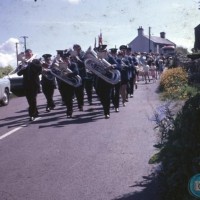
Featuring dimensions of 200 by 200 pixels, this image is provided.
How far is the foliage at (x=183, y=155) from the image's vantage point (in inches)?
177

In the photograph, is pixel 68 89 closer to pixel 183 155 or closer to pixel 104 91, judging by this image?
pixel 104 91

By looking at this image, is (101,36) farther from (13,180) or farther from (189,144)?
(189,144)

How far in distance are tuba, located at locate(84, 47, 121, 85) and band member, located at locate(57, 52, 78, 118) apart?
588 mm

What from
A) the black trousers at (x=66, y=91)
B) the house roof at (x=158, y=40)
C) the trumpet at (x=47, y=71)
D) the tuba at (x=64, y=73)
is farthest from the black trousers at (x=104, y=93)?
the house roof at (x=158, y=40)

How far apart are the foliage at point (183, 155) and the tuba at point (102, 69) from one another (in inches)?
318

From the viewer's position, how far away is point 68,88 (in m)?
13.6

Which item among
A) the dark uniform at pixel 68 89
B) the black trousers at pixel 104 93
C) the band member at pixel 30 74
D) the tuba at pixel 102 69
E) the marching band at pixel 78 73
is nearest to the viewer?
the band member at pixel 30 74

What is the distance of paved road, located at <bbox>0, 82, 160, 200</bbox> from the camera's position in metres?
5.90

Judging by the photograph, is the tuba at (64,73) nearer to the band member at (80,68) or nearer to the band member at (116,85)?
the band member at (80,68)

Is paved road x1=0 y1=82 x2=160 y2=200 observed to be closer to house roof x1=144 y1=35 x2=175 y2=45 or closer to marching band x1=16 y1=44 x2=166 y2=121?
marching band x1=16 y1=44 x2=166 y2=121

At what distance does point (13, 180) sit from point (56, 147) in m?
2.23

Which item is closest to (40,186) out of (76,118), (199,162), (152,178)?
(152,178)

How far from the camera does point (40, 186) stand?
6160mm

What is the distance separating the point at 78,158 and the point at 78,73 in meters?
6.68
